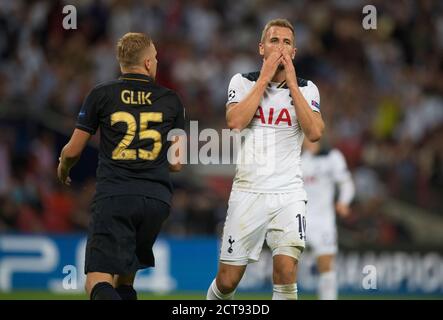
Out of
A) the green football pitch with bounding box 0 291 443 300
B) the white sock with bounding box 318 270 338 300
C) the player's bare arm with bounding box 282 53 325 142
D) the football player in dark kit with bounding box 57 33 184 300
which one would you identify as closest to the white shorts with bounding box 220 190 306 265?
the player's bare arm with bounding box 282 53 325 142

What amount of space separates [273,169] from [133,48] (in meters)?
1.44

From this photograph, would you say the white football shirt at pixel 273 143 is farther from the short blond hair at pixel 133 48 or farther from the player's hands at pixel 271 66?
the short blond hair at pixel 133 48

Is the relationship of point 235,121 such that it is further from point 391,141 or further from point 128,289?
point 391,141

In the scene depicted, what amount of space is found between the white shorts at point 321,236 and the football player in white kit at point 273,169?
13.2 ft

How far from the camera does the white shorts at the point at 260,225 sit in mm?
7572

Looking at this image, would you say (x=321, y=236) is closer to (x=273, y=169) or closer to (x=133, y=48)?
(x=273, y=169)

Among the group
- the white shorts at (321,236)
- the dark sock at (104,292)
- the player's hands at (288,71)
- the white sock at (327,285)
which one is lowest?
A: the dark sock at (104,292)

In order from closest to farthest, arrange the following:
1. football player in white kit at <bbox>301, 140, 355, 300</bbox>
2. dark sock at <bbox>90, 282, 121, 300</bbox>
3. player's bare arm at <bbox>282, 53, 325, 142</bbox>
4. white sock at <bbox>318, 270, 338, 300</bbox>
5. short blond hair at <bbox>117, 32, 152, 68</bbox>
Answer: dark sock at <bbox>90, 282, 121, 300</bbox>
short blond hair at <bbox>117, 32, 152, 68</bbox>
player's bare arm at <bbox>282, 53, 325, 142</bbox>
white sock at <bbox>318, 270, 338, 300</bbox>
football player in white kit at <bbox>301, 140, 355, 300</bbox>

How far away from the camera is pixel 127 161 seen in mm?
7125

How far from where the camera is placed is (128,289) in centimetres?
734

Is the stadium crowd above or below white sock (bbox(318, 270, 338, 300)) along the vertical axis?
above

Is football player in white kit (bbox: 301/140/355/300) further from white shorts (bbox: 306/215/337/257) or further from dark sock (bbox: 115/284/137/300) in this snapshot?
dark sock (bbox: 115/284/137/300)

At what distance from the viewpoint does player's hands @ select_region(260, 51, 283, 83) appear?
7.46 metres

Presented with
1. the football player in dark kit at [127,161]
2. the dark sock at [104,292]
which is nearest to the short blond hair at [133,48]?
the football player in dark kit at [127,161]
